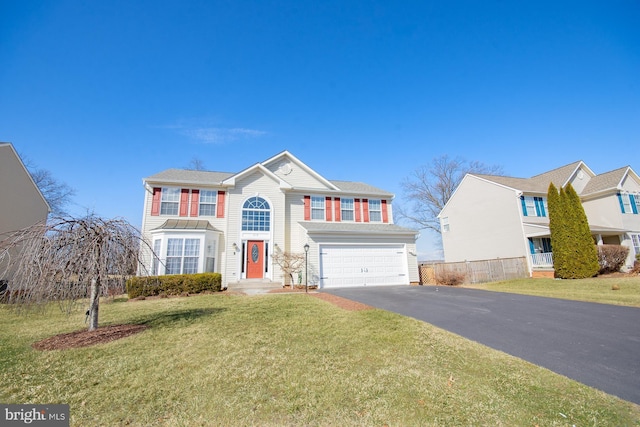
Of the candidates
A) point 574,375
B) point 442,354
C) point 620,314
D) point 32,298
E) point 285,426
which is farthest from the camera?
point 620,314

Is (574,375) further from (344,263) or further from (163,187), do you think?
(163,187)

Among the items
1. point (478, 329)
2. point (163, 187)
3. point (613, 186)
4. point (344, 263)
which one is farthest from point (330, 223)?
point (613, 186)

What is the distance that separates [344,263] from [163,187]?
11.7m

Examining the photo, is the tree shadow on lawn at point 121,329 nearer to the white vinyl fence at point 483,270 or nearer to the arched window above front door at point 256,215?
the arched window above front door at point 256,215

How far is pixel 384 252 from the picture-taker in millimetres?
17156

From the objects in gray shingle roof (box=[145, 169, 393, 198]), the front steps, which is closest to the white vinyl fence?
gray shingle roof (box=[145, 169, 393, 198])

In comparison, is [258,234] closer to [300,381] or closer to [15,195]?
[300,381]

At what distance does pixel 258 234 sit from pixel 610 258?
21607 millimetres

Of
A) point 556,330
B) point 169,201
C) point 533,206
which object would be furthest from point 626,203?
point 169,201

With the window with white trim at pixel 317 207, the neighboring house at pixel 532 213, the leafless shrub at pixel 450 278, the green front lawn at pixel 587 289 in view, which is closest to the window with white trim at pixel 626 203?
the neighboring house at pixel 532 213

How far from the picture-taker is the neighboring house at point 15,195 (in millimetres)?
15553

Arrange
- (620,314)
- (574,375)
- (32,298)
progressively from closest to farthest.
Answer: (574,375), (32,298), (620,314)

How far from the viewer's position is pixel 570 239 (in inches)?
651

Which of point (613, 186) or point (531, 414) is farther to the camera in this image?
point (613, 186)
